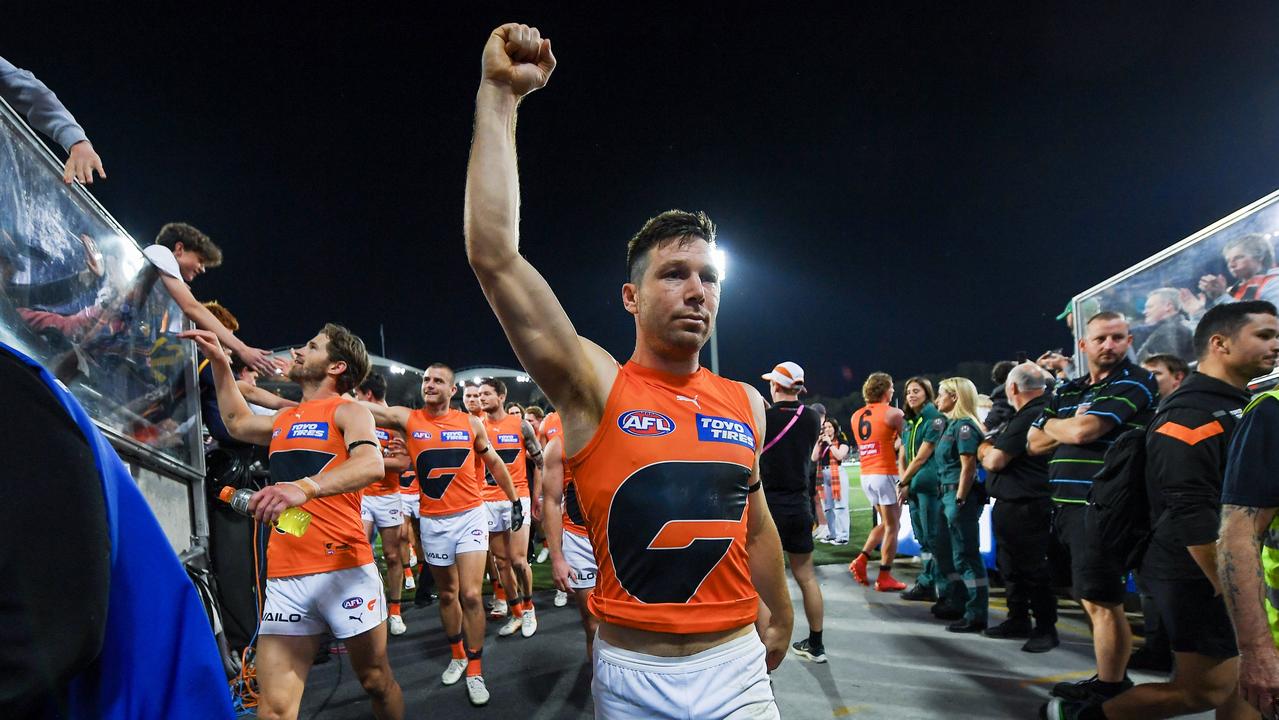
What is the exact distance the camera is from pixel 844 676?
5395mm

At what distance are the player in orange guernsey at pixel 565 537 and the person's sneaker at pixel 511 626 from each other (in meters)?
1.58

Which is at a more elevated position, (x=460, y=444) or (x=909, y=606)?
(x=460, y=444)

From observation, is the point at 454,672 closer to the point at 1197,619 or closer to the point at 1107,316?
the point at 1197,619

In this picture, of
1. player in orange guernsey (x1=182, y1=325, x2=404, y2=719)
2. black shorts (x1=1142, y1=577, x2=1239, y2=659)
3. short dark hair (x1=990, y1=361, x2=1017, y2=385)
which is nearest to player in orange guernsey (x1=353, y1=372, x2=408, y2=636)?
player in orange guernsey (x1=182, y1=325, x2=404, y2=719)

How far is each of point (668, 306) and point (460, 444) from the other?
186 inches

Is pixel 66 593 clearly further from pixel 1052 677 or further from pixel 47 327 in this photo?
pixel 1052 677

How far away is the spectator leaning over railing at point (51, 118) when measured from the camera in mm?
3250

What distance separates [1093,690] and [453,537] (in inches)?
199

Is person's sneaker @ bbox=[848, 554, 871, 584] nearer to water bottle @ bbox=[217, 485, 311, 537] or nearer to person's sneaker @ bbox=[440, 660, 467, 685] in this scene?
person's sneaker @ bbox=[440, 660, 467, 685]

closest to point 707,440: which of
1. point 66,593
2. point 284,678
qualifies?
point 66,593

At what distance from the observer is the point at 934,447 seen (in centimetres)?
725

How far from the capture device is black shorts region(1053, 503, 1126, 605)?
4059 millimetres

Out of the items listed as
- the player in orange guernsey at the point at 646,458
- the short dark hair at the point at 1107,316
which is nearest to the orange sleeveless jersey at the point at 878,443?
the short dark hair at the point at 1107,316

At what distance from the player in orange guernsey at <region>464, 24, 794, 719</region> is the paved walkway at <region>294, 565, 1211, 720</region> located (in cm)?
316
